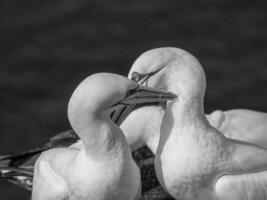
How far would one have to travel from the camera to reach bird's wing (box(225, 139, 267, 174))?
28.1 ft

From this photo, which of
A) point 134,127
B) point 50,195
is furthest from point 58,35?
point 50,195

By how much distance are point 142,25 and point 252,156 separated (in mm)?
Answer: 5109

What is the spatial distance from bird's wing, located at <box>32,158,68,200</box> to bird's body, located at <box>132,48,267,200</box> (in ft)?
3.19

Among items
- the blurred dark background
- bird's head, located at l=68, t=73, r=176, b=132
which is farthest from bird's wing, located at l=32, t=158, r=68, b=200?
the blurred dark background

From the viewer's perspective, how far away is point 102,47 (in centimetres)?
1311

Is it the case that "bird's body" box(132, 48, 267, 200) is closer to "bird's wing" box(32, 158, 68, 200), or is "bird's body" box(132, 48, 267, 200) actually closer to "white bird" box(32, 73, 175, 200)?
"white bird" box(32, 73, 175, 200)

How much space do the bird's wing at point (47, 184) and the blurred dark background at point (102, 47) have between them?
2569 millimetres

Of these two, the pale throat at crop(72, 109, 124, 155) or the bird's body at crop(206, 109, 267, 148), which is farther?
the bird's body at crop(206, 109, 267, 148)

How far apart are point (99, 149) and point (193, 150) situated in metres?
0.88

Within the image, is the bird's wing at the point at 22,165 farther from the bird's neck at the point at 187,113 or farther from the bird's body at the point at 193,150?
the bird's neck at the point at 187,113

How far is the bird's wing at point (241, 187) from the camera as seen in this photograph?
852cm

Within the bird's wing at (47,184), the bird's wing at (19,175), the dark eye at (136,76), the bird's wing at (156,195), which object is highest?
the dark eye at (136,76)

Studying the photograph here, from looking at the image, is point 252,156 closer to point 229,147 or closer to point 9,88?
point 229,147

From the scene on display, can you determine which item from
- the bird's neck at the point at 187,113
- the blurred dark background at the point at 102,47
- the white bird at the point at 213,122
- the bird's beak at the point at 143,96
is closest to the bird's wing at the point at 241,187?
the bird's neck at the point at 187,113
